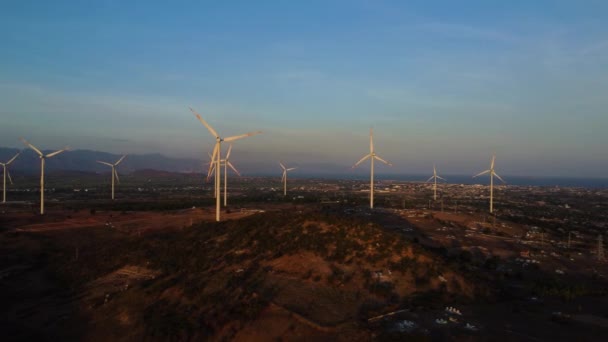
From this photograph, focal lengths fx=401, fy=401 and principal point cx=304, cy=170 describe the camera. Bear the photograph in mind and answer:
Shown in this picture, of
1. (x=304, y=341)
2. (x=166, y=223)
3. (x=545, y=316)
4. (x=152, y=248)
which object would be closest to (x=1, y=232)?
(x=166, y=223)

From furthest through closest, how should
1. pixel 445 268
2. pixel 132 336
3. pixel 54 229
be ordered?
pixel 54 229
pixel 445 268
pixel 132 336

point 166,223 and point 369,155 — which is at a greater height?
point 369,155

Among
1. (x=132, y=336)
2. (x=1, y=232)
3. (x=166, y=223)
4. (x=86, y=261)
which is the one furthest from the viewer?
(x=166, y=223)

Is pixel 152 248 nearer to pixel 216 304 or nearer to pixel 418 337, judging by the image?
pixel 216 304

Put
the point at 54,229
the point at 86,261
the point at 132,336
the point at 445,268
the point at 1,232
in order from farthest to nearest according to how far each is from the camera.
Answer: the point at 54,229
the point at 1,232
the point at 86,261
the point at 445,268
the point at 132,336

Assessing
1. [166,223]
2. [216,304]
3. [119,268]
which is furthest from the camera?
[166,223]

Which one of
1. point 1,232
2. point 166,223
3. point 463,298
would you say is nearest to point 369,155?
point 166,223

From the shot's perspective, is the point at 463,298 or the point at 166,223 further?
the point at 166,223

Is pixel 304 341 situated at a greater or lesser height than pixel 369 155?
lesser

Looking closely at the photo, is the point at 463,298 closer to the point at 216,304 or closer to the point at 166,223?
the point at 216,304
